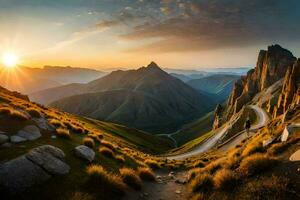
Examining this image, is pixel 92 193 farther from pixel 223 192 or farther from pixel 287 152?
pixel 287 152

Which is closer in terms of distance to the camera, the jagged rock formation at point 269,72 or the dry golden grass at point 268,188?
the dry golden grass at point 268,188

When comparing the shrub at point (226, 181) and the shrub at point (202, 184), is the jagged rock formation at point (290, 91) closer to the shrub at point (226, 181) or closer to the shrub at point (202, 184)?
the shrub at point (202, 184)

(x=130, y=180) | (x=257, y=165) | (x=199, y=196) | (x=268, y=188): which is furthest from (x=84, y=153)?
(x=268, y=188)

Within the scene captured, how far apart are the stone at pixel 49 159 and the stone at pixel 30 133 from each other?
2.67 m

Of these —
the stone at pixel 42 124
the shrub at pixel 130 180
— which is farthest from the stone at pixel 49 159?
the stone at pixel 42 124

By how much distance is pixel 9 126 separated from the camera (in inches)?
752

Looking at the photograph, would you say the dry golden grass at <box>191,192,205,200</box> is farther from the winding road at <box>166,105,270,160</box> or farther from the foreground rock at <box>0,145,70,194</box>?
the winding road at <box>166,105,270,160</box>

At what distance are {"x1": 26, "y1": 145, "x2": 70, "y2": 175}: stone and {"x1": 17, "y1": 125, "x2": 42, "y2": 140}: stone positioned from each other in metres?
2.67

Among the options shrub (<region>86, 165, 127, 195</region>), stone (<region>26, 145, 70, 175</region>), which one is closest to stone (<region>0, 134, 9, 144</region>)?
stone (<region>26, 145, 70, 175</region>)

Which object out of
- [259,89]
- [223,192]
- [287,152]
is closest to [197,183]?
[223,192]

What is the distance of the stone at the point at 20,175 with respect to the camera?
1255 cm

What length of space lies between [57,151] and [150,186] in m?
7.03

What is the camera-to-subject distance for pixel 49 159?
51.5ft

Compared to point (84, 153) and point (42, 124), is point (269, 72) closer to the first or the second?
point (42, 124)
